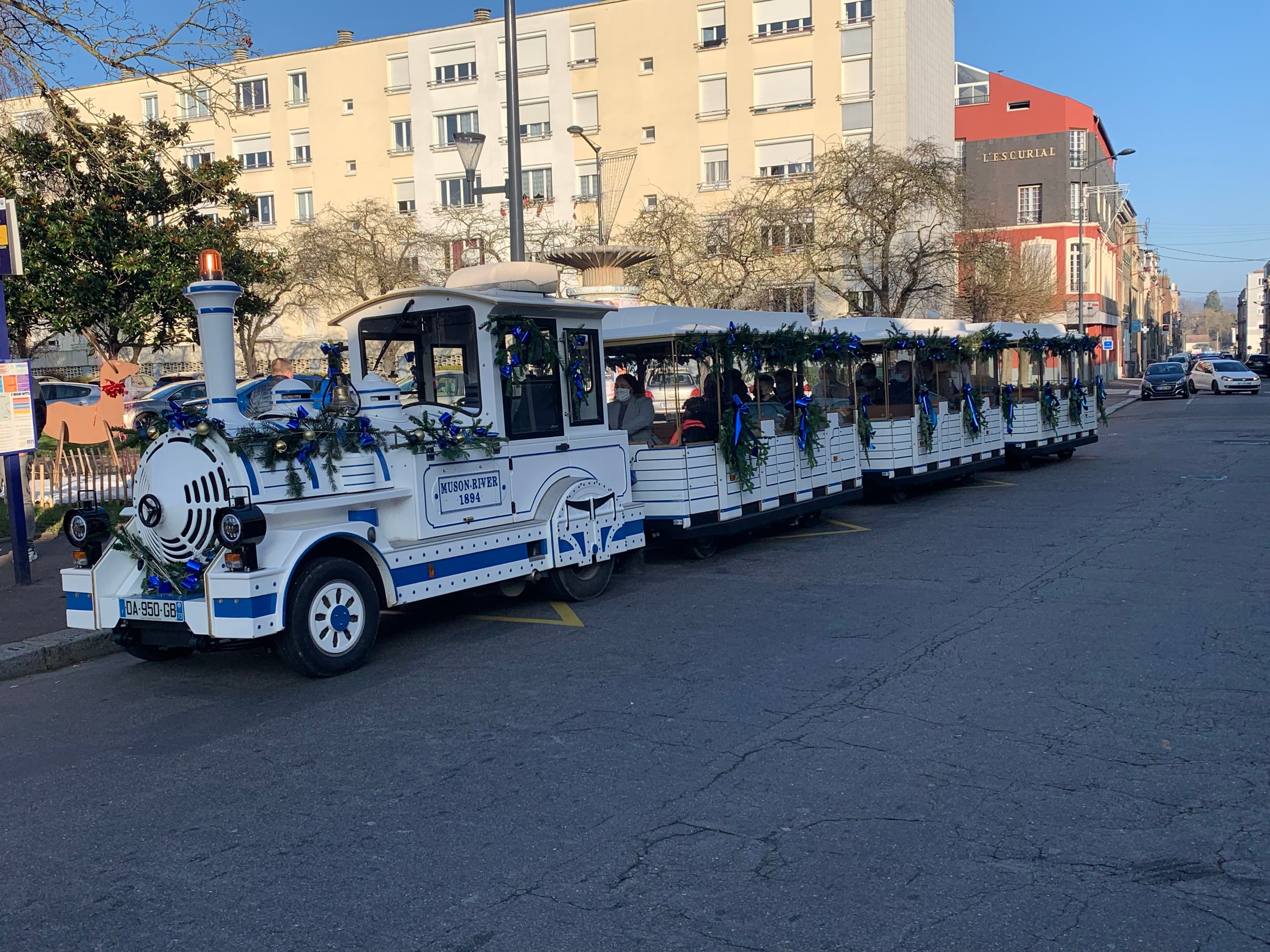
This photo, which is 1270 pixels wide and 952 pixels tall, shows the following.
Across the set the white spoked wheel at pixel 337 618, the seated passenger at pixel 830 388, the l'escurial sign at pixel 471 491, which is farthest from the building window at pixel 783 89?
the white spoked wheel at pixel 337 618

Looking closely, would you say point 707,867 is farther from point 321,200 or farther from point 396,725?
point 321,200

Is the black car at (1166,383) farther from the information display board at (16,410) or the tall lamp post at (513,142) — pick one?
the information display board at (16,410)

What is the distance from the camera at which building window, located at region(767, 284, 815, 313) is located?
106 feet

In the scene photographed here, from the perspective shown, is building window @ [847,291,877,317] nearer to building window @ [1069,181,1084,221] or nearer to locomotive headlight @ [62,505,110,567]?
locomotive headlight @ [62,505,110,567]

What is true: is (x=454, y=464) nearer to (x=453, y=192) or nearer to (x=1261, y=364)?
(x=453, y=192)

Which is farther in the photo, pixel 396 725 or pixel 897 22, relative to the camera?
pixel 897 22

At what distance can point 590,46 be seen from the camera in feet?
139

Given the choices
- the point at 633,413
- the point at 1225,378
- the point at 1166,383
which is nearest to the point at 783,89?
the point at 1166,383

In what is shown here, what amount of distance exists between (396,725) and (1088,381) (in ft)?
60.0

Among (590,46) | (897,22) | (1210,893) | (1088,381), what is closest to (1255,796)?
(1210,893)

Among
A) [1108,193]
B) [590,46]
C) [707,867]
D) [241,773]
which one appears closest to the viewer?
[707,867]

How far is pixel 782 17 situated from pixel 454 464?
36730 mm

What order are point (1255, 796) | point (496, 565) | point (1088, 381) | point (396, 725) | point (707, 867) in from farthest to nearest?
1. point (1088, 381)
2. point (496, 565)
3. point (396, 725)
4. point (1255, 796)
5. point (707, 867)

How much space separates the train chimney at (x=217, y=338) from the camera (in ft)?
22.1
